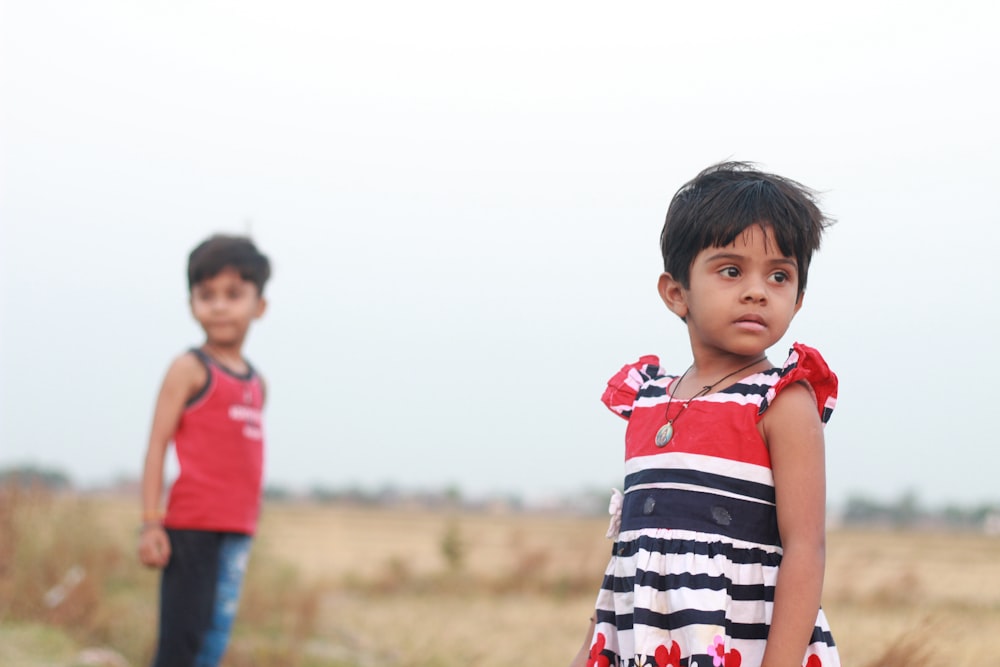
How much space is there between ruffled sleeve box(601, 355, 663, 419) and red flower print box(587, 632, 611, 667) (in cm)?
50

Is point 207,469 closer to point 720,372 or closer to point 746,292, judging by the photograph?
point 720,372

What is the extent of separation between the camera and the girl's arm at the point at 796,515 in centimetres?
216

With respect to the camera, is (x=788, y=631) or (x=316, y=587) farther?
(x=316, y=587)

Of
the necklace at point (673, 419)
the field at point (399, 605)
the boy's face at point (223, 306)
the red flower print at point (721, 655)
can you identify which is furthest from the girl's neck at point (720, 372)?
the boy's face at point (223, 306)

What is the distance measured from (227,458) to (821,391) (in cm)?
279

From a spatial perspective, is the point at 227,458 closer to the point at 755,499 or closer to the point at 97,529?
the point at 755,499

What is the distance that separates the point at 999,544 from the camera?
2514cm

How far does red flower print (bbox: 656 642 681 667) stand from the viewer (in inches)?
89.1

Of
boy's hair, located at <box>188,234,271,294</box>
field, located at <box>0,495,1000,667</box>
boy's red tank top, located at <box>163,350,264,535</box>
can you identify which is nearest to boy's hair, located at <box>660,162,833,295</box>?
field, located at <box>0,495,1000,667</box>

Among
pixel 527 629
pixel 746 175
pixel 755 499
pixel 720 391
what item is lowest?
pixel 527 629

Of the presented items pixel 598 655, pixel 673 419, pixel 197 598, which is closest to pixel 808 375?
pixel 673 419

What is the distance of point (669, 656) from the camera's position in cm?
227

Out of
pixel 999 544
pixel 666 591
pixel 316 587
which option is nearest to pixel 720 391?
pixel 666 591

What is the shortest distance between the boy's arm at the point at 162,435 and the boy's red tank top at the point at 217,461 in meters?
0.04
